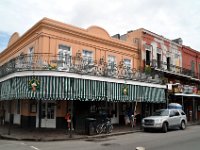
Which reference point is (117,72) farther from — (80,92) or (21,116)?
(21,116)

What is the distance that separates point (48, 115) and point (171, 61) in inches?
679

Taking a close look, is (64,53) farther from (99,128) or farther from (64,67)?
(99,128)

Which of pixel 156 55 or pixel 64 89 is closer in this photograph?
pixel 64 89

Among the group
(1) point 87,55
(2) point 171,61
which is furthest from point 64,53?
(2) point 171,61

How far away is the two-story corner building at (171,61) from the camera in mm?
27484

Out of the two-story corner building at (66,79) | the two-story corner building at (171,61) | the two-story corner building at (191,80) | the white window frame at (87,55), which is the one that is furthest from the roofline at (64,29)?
the two-story corner building at (191,80)

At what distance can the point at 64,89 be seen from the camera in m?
16.9

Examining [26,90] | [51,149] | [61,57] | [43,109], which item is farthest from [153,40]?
[51,149]

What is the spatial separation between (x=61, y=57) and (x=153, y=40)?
12848mm

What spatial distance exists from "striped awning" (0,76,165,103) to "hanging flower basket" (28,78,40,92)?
0.13m

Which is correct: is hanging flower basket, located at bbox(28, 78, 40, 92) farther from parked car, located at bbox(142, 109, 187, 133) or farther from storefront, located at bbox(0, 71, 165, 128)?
parked car, located at bbox(142, 109, 187, 133)

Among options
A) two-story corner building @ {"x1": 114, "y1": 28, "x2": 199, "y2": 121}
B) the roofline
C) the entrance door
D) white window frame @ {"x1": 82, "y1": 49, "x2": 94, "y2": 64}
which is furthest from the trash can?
two-story corner building @ {"x1": 114, "y1": 28, "x2": 199, "y2": 121}

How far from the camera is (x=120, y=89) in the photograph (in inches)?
803

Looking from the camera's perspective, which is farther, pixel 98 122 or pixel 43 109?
pixel 43 109
